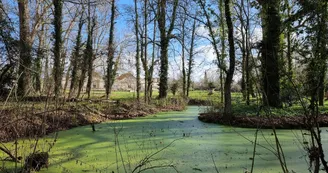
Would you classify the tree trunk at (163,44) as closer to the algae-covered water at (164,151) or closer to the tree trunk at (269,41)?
the algae-covered water at (164,151)

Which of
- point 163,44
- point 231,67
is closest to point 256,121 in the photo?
point 231,67

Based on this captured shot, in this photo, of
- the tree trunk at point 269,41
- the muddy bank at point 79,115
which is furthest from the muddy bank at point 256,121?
the muddy bank at point 79,115

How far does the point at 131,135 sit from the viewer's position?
6.55 meters

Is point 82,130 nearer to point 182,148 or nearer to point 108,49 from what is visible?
point 182,148

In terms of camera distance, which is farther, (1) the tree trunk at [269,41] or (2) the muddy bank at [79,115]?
(2) the muddy bank at [79,115]

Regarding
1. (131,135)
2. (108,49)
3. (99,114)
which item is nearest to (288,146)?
(131,135)

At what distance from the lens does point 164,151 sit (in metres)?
4.91

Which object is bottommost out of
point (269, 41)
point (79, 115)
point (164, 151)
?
point (164, 151)

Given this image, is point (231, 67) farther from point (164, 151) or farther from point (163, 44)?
point (163, 44)

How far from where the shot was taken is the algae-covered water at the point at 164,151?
3.90 m

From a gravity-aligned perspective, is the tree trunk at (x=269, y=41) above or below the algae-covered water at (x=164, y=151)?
above

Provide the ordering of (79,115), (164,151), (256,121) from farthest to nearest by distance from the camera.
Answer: (79,115)
(256,121)
(164,151)

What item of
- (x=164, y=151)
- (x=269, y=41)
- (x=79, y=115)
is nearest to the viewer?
(x=269, y=41)

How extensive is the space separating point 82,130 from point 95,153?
107 inches
